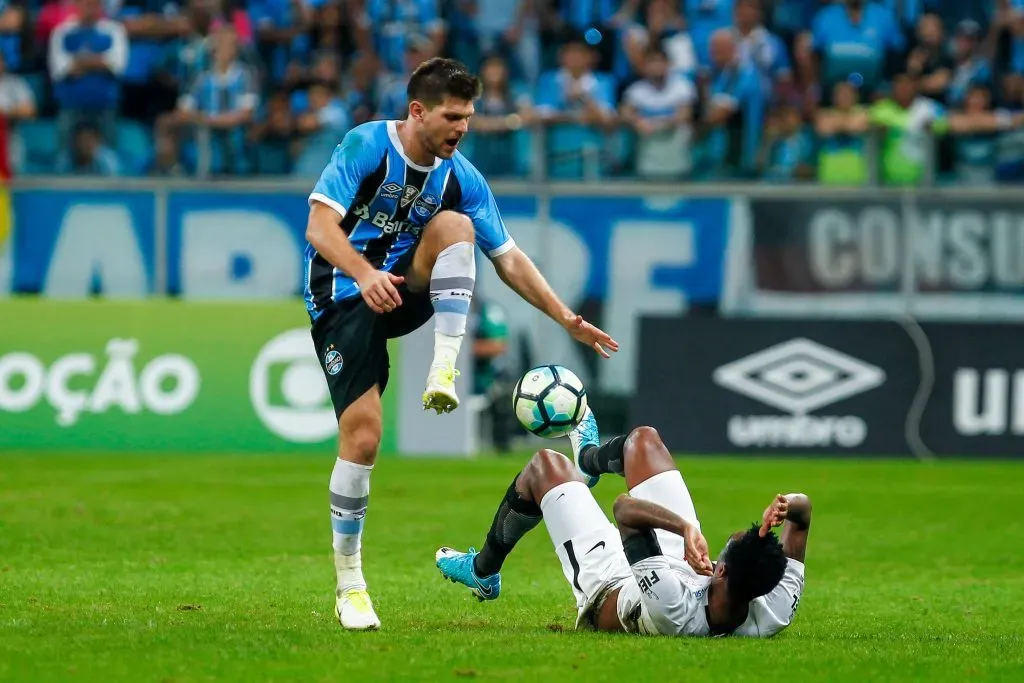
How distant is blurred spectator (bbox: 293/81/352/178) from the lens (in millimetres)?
18828

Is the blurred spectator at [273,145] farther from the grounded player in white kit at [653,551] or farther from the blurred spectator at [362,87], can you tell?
the grounded player in white kit at [653,551]

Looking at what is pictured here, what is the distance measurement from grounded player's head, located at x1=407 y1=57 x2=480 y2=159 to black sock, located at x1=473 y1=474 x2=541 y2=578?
1.59 m

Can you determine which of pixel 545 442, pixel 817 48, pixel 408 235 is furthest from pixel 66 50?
pixel 408 235

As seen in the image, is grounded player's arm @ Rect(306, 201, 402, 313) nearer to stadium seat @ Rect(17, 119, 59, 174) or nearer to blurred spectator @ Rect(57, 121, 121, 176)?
blurred spectator @ Rect(57, 121, 121, 176)

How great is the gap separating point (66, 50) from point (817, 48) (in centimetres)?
907

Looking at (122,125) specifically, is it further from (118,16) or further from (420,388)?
(420,388)

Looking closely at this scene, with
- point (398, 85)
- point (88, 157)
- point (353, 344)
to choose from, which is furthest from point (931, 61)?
point (353, 344)

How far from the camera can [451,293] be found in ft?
25.7

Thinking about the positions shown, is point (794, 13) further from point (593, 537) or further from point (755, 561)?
point (755, 561)

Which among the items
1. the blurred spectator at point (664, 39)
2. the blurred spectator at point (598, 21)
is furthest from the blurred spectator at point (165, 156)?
the blurred spectator at point (664, 39)

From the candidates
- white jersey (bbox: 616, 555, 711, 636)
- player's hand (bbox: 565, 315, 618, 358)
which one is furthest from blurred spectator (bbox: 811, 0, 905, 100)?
white jersey (bbox: 616, 555, 711, 636)

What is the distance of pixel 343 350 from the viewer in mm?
7754

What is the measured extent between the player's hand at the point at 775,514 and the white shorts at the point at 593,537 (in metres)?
0.48

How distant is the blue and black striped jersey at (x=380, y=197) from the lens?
7719 millimetres
